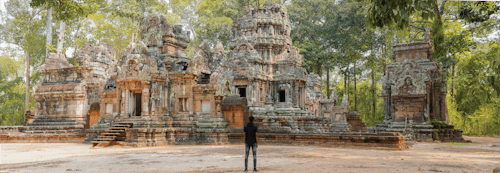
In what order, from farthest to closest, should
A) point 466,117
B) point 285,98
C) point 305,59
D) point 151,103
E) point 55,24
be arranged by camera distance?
point 305,59 < point 55,24 < point 466,117 < point 285,98 < point 151,103

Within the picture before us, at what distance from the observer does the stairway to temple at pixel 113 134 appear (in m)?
12.9

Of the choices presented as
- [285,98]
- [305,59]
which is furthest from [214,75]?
[305,59]

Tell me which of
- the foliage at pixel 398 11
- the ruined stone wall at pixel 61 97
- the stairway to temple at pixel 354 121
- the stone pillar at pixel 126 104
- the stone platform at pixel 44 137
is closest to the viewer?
the foliage at pixel 398 11

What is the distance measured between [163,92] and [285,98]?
9.99m

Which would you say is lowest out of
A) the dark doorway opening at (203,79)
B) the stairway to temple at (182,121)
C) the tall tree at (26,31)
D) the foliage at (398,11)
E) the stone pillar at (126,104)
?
the stairway to temple at (182,121)

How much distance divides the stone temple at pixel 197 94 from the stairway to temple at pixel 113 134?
0.14ft

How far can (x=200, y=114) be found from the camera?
563 inches

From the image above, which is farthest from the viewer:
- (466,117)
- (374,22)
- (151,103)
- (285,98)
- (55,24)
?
(55,24)

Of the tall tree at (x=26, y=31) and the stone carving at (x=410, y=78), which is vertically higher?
the tall tree at (x=26, y=31)

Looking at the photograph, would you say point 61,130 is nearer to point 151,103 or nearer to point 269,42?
point 151,103

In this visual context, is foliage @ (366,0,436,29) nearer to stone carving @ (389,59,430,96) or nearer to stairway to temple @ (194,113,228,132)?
stairway to temple @ (194,113,228,132)

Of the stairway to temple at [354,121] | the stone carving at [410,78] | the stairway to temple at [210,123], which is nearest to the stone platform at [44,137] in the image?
the stairway to temple at [210,123]

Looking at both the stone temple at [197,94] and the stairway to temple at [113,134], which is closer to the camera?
the stairway to temple at [113,134]

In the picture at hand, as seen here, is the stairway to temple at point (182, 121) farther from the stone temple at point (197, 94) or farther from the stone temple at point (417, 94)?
the stone temple at point (417, 94)
